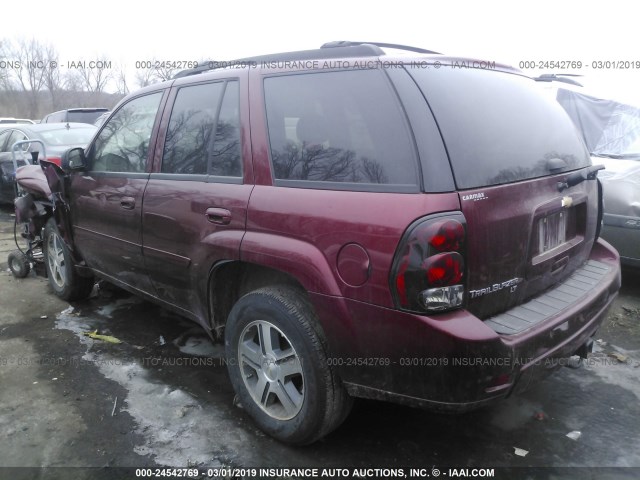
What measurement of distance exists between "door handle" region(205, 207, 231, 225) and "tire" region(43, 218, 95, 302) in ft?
7.75

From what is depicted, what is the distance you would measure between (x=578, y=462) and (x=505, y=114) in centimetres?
180

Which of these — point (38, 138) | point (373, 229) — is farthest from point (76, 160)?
point (38, 138)

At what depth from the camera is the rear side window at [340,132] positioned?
82.0 inches

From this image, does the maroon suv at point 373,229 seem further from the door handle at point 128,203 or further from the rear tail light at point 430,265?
the door handle at point 128,203

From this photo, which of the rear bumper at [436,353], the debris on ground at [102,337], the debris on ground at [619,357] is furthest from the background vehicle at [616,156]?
the debris on ground at [102,337]

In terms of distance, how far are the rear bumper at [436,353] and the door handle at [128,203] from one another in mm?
1748

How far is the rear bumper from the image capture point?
1.95 meters

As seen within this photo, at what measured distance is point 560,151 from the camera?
2627 millimetres

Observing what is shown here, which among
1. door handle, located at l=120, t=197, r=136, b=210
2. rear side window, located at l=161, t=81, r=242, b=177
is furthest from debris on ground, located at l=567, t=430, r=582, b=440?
door handle, located at l=120, t=197, r=136, b=210

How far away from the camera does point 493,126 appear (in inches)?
89.2

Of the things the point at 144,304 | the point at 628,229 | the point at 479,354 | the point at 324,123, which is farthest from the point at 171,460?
the point at 628,229

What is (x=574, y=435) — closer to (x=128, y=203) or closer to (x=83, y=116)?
(x=128, y=203)

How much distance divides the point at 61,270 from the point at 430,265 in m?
4.02

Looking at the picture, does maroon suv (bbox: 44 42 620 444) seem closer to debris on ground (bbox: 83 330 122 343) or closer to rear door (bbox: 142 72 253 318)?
rear door (bbox: 142 72 253 318)
